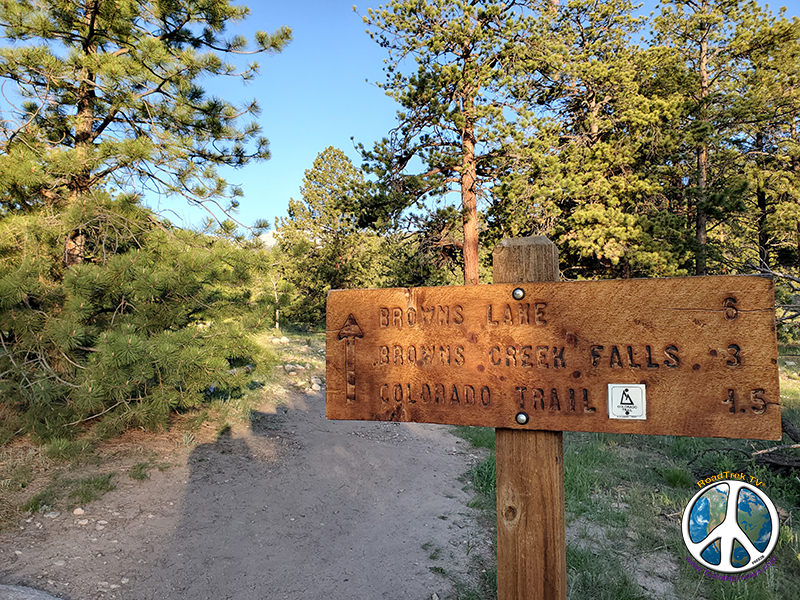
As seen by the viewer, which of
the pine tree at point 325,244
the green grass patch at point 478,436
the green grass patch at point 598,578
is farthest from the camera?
the pine tree at point 325,244

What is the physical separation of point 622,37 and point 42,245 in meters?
17.8

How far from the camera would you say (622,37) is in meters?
15.2

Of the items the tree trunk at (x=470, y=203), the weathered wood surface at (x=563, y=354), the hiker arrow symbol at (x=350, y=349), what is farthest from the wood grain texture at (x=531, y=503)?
the tree trunk at (x=470, y=203)

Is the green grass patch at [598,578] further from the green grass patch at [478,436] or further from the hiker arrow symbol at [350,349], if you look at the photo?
the green grass patch at [478,436]

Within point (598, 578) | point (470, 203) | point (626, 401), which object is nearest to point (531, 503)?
point (626, 401)

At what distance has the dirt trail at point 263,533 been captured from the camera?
10.2ft

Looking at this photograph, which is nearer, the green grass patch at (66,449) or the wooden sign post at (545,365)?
the wooden sign post at (545,365)

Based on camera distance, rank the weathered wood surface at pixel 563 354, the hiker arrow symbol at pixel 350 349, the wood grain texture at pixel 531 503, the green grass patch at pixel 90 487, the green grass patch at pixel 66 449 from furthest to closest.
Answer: the green grass patch at pixel 66 449, the green grass patch at pixel 90 487, the hiker arrow symbol at pixel 350 349, the wood grain texture at pixel 531 503, the weathered wood surface at pixel 563 354

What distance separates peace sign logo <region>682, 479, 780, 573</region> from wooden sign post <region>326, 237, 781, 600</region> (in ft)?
4.46

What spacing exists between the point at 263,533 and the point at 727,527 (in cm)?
346

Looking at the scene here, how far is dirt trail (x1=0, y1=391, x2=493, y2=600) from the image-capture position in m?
3.10

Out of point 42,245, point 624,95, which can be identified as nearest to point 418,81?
point 624,95

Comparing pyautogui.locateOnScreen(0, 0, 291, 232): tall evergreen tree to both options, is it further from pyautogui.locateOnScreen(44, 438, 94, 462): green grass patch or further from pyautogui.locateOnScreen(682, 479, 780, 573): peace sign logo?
pyautogui.locateOnScreen(682, 479, 780, 573): peace sign logo

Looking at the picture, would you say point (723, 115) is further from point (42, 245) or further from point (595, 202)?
point (42, 245)
